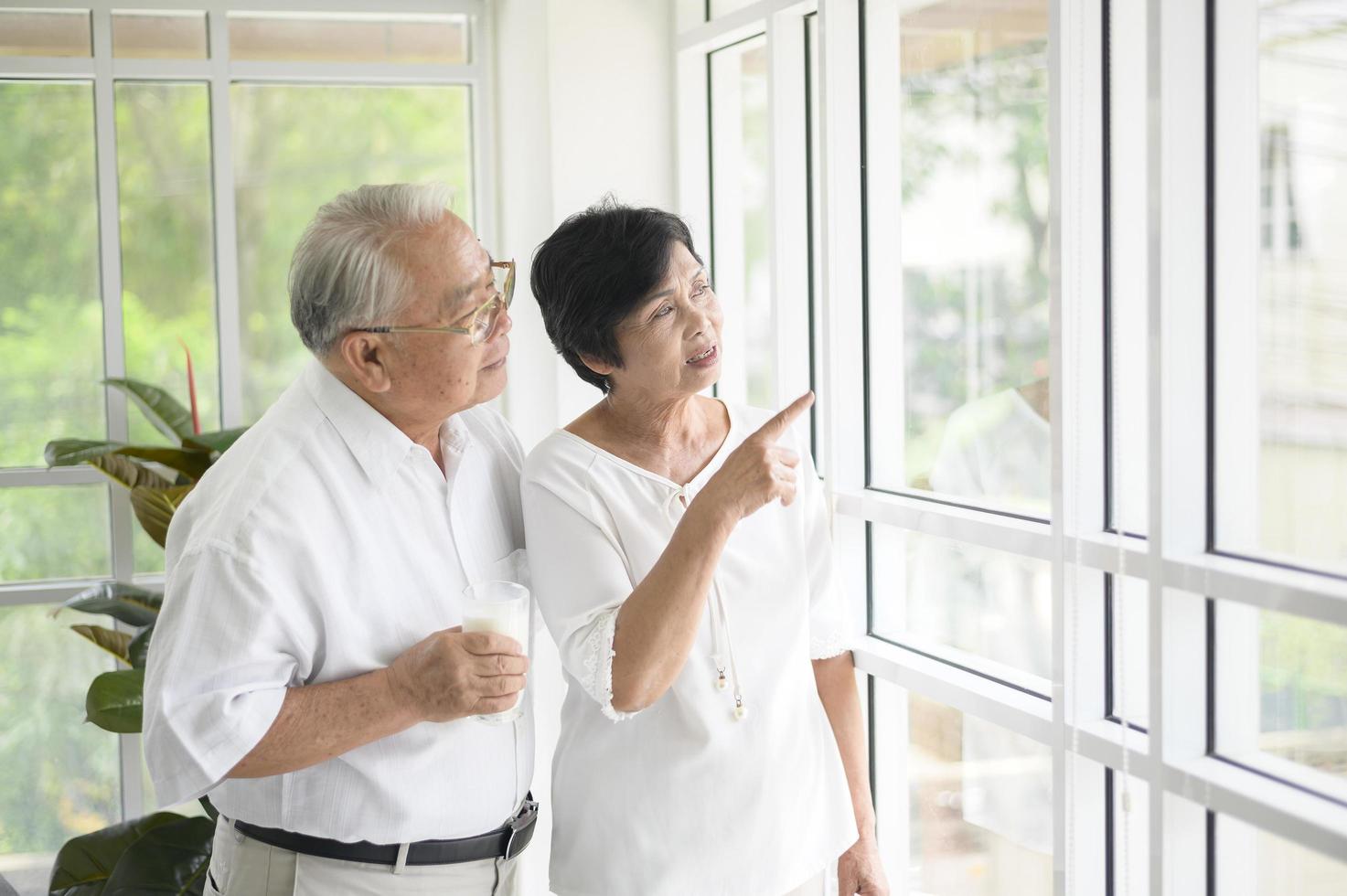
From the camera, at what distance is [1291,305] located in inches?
49.5

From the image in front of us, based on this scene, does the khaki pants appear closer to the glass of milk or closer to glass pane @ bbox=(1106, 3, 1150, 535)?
the glass of milk

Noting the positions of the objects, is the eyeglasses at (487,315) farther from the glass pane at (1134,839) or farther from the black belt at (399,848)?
the glass pane at (1134,839)

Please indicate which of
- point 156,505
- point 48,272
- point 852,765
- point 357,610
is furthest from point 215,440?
point 852,765

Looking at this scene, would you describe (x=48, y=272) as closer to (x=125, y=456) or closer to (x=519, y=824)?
(x=125, y=456)

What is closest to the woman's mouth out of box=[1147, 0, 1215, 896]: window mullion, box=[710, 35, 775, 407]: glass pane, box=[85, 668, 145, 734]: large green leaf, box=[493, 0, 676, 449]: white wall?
box=[1147, 0, 1215, 896]: window mullion

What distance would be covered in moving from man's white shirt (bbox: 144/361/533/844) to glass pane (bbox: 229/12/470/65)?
5.85 ft

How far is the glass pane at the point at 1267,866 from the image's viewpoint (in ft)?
4.02

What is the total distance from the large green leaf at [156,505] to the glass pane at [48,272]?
1.49ft

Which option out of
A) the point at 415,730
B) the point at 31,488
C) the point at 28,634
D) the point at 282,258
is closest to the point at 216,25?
the point at 282,258

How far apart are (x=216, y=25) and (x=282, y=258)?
0.62m

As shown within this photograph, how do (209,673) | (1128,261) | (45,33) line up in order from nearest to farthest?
(209,673), (1128,261), (45,33)

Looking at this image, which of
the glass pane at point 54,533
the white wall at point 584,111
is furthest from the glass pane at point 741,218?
the glass pane at point 54,533

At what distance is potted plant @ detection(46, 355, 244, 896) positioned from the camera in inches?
102

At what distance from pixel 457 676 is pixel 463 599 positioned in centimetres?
16
